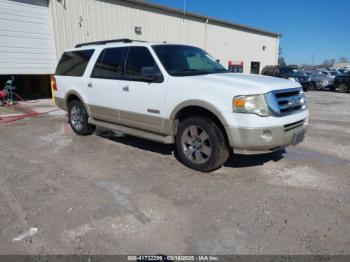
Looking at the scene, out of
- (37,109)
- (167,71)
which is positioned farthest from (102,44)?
(37,109)

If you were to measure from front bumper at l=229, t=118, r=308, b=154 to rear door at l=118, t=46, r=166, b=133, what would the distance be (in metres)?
1.40

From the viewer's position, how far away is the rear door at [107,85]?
5.63 meters

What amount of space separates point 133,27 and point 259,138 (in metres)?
13.0

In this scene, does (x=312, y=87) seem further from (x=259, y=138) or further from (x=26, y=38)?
Result: (x=259, y=138)

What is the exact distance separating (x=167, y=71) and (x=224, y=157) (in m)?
1.67

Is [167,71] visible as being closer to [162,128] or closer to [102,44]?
[162,128]

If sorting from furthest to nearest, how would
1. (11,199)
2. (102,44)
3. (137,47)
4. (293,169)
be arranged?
(102,44)
(137,47)
(293,169)
(11,199)

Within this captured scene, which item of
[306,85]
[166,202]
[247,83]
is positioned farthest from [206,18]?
[166,202]

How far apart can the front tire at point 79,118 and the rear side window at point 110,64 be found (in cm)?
98

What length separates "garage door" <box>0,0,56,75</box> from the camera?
38.1ft

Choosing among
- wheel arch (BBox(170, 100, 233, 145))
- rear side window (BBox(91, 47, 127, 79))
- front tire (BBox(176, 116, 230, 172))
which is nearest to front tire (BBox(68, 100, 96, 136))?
rear side window (BBox(91, 47, 127, 79))

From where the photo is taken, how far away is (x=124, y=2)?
14.7m

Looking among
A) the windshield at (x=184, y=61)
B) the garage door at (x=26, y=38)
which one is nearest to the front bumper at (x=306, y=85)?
the garage door at (x=26, y=38)

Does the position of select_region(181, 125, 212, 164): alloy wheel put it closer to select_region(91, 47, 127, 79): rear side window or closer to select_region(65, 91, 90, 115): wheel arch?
select_region(91, 47, 127, 79): rear side window
